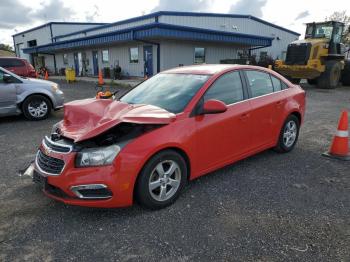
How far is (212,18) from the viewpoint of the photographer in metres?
24.3

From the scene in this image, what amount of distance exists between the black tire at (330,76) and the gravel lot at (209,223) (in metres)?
13.1

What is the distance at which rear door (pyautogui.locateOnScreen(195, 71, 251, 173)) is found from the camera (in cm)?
364

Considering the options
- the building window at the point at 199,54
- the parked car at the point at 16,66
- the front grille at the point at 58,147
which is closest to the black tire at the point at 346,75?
the building window at the point at 199,54

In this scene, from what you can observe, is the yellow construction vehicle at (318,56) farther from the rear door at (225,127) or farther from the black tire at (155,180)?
the black tire at (155,180)

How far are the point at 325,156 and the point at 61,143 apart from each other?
4.28 metres

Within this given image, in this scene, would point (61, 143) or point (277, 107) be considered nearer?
point (61, 143)

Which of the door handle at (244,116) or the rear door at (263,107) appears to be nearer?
the door handle at (244,116)

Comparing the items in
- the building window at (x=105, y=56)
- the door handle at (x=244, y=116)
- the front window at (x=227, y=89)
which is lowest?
the door handle at (x=244, y=116)

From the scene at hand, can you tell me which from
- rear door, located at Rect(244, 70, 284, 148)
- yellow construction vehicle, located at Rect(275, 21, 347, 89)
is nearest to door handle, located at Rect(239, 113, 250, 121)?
rear door, located at Rect(244, 70, 284, 148)

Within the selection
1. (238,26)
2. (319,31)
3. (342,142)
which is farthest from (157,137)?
(238,26)

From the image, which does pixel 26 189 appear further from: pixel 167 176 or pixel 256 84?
pixel 256 84

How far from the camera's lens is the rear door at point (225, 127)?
364cm

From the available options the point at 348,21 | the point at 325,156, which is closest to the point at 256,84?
the point at 325,156

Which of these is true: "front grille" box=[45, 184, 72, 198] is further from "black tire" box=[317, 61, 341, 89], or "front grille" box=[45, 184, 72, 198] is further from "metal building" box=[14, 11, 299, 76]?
"black tire" box=[317, 61, 341, 89]
